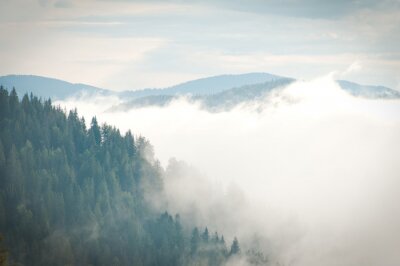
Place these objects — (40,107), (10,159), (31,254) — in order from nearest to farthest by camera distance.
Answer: (31,254) < (10,159) < (40,107)

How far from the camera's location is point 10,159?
14575cm

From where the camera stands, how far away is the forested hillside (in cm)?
13338

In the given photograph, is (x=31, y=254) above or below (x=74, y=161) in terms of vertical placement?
below

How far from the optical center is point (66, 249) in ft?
434

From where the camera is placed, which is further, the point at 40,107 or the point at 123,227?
the point at 40,107

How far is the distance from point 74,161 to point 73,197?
61.4 ft

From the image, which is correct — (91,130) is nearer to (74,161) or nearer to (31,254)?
(74,161)

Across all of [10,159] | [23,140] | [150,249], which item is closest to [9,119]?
[23,140]

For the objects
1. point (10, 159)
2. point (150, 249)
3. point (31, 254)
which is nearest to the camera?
point (31, 254)

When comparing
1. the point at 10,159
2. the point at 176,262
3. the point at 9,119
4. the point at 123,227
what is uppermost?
the point at 9,119

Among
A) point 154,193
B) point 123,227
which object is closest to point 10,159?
point 123,227

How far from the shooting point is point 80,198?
497ft

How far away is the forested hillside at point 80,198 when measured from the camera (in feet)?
438

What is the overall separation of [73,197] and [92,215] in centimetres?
724
